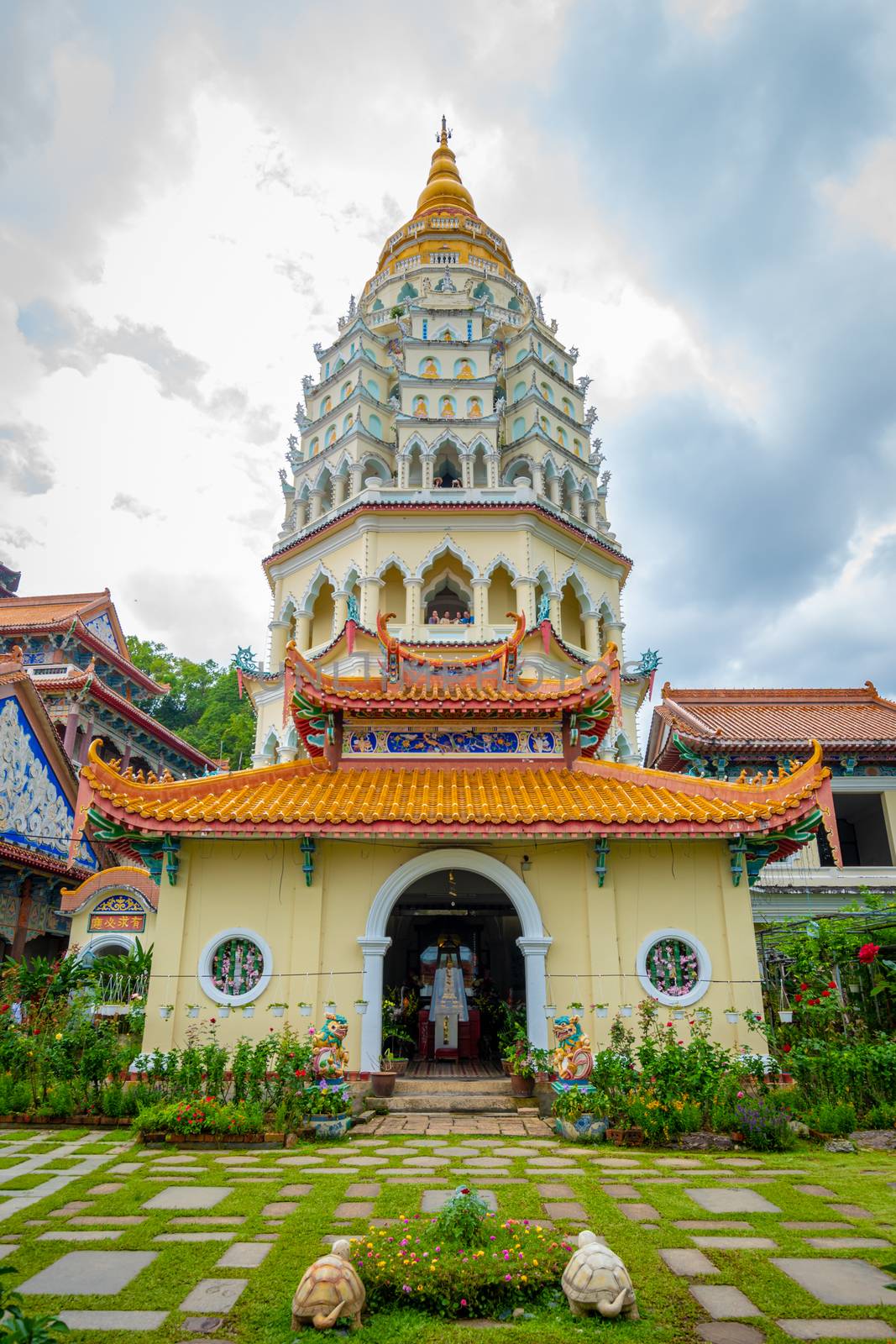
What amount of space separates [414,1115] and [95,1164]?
416cm

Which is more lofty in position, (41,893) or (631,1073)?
(41,893)

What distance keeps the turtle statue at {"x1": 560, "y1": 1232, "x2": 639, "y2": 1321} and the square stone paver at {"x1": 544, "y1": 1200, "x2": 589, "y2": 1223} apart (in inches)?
61.6

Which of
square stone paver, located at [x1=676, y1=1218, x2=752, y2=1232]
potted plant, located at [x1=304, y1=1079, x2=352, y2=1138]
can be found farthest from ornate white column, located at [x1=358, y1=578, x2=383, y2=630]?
square stone paver, located at [x1=676, y1=1218, x2=752, y2=1232]

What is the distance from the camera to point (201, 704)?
56312 millimetres

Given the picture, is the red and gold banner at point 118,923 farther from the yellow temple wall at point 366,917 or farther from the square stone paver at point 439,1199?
the square stone paver at point 439,1199

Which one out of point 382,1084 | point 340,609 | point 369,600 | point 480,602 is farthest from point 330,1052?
point 340,609

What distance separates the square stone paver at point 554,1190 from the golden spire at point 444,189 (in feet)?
122

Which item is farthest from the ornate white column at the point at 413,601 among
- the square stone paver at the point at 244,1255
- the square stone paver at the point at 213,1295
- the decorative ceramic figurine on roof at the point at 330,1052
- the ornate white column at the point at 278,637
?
the square stone paver at the point at 213,1295

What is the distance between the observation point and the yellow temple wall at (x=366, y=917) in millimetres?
11672

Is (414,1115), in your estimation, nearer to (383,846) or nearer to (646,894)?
(383,846)

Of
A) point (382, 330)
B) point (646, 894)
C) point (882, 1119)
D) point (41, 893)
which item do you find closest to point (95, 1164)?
point (646, 894)

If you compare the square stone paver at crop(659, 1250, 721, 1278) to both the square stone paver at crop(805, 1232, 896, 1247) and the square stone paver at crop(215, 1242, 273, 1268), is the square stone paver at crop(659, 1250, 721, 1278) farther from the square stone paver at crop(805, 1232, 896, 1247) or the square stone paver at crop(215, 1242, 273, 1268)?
the square stone paver at crop(215, 1242, 273, 1268)

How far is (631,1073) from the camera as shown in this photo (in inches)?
386

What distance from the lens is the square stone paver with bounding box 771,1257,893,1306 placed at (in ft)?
15.7
